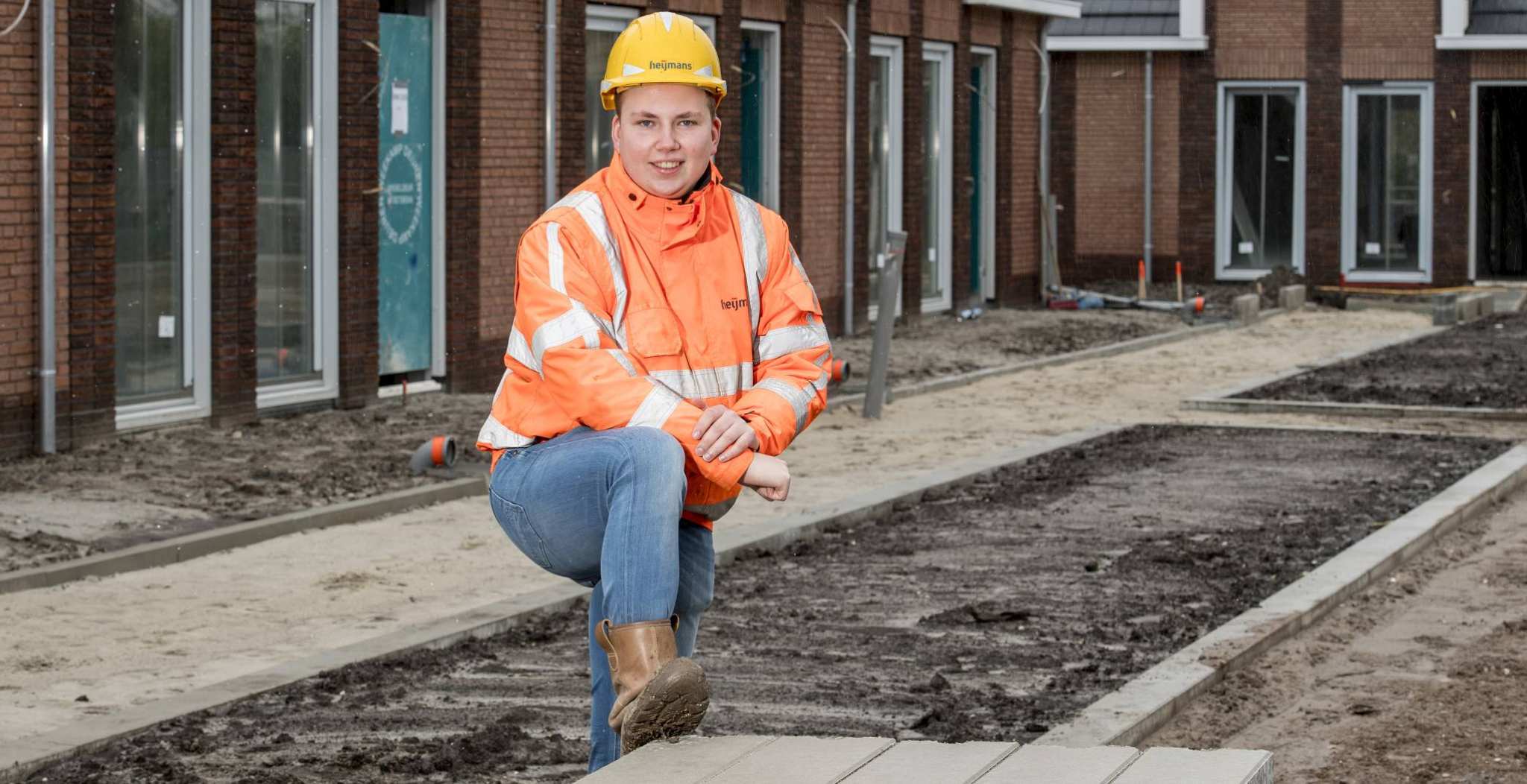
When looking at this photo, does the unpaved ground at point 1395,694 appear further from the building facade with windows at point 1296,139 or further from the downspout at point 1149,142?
the downspout at point 1149,142

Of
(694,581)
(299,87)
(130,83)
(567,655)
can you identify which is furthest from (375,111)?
(694,581)

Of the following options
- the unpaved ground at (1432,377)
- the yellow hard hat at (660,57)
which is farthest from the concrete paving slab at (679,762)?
the unpaved ground at (1432,377)

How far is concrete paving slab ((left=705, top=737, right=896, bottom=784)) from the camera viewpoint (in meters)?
4.38

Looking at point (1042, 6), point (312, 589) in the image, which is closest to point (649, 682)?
point (312, 589)

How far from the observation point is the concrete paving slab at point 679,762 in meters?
4.36

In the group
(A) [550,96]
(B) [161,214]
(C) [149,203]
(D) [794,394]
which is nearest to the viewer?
(D) [794,394]

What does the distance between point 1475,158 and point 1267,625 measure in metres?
24.4

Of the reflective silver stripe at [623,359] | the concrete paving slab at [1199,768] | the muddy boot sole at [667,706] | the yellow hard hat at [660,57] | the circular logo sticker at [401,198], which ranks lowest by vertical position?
the concrete paving slab at [1199,768]

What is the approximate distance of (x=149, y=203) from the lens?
13508 millimetres

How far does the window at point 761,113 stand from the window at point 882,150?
7.50ft

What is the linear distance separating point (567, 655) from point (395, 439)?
601 cm

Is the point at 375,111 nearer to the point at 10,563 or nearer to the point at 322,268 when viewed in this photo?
the point at 322,268

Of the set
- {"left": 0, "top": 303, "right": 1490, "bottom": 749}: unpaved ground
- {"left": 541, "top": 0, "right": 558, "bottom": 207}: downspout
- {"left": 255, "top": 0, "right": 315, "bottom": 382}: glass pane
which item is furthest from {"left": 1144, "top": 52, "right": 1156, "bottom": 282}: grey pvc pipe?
{"left": 255, "top": 0, "right": 315, "bottom": 382}: glass pane

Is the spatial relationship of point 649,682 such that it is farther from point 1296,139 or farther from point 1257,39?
point 1257,39
